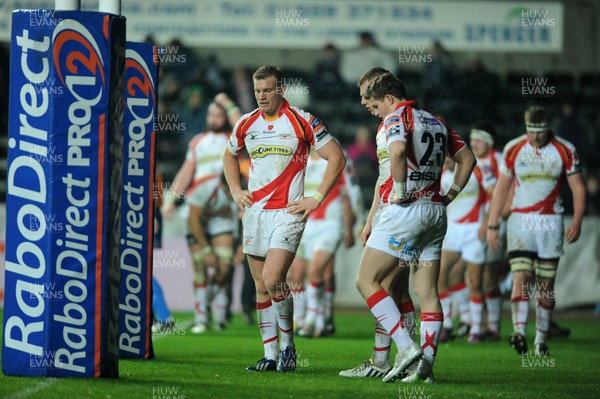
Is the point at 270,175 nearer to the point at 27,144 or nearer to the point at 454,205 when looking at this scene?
the point at 27,144

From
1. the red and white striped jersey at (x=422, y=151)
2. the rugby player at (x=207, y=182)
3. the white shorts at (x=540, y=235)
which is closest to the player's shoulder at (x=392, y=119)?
the red and white striped jersey at (x=422, y=151)

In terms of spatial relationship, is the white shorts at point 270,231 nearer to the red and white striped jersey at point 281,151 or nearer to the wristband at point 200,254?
the red and white striped jersey at point 281,151

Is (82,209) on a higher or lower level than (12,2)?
lower

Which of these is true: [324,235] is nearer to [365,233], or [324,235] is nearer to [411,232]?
[365,233]

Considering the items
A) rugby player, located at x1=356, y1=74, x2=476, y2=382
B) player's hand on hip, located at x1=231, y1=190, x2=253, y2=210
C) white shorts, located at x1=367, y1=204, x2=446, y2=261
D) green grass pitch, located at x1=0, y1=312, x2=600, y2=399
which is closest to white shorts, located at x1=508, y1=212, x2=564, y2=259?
green grass pitch, located at x1=0, y1=312, x2=600, y2=399

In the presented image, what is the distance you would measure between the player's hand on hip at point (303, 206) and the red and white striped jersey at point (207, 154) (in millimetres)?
5929

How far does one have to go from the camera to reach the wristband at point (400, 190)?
8414mm

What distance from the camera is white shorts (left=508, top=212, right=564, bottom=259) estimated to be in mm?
11906

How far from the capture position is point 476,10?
22.7m

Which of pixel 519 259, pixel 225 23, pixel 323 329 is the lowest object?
pixel 323 329

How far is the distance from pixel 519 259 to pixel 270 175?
3.65 metres

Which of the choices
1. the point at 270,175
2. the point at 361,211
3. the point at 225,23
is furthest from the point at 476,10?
the point at 270,175

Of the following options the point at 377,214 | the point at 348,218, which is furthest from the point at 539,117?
the point at 348,218

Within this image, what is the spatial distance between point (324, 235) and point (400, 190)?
261 inches
